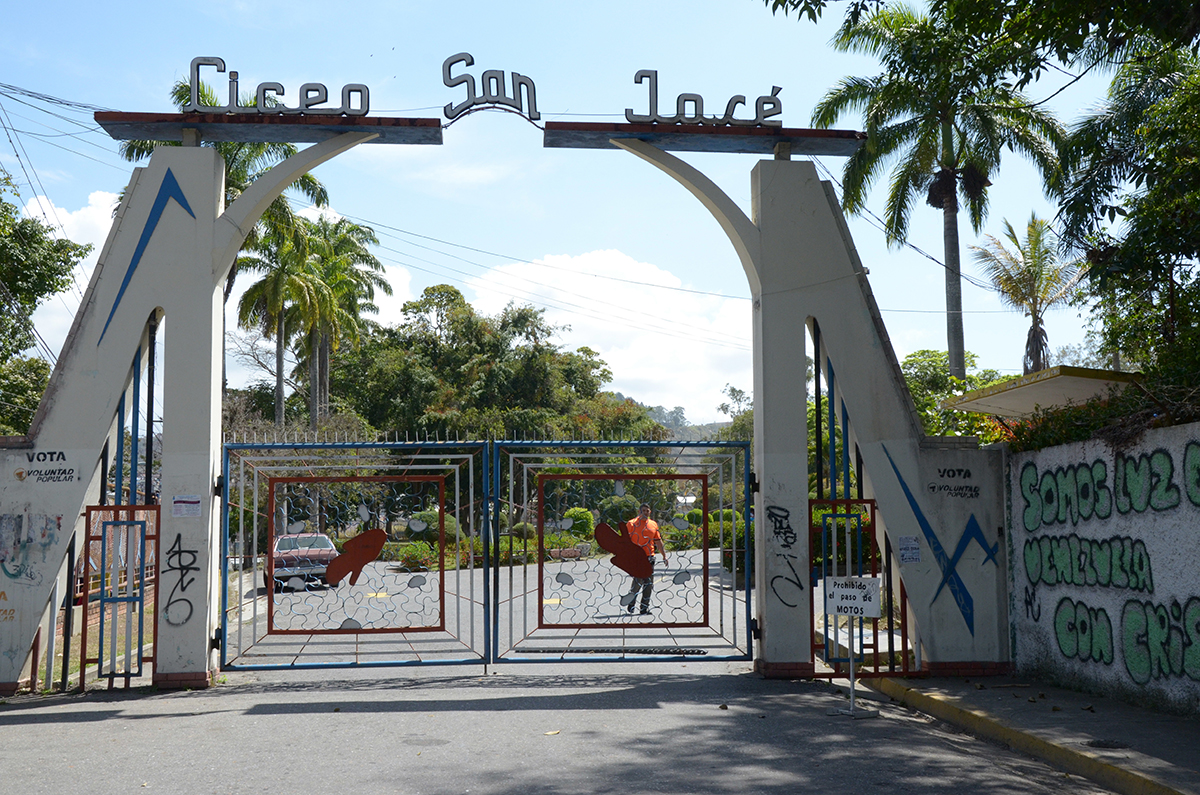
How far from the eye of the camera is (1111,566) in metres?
8.73

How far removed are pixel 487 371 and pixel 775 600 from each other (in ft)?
108

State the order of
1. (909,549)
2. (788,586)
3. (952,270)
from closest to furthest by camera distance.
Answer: (788,586) < (909,549) < (952,270)

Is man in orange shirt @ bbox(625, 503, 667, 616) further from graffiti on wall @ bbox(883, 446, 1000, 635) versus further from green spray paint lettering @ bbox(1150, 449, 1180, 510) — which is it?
green spray paint lettering @ bbox(1150, 449, 1180, 510)

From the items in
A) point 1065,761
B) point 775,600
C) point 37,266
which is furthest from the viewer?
point 37,266

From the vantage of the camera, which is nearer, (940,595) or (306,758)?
(306,758)

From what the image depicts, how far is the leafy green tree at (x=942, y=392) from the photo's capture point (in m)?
19.3

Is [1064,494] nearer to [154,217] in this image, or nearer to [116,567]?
[116,567]

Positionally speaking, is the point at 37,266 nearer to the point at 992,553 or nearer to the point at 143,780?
the point at 143,780

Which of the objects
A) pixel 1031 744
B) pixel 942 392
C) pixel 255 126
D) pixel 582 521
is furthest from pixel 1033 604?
pixel 942 392

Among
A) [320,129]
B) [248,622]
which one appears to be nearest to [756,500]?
[320,129]

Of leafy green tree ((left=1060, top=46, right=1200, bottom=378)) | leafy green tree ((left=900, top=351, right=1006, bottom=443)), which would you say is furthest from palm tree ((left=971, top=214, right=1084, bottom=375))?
leafy green tree ((left=1060, top=46, right=1200, bottom=378))

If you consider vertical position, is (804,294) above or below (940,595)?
above

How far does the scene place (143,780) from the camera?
20.8ft

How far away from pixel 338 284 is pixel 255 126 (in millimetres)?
29589
